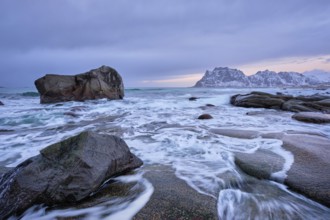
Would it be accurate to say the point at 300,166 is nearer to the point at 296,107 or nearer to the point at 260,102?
the point at 296,107

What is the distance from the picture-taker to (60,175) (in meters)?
2.33

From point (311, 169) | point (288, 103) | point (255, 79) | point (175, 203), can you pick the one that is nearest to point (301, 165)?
point (311, 169)

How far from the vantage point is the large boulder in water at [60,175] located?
2.16 m

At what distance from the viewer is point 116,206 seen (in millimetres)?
2225

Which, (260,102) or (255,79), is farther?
(255,79)

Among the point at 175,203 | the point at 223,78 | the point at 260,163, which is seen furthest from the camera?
the point at 223,78

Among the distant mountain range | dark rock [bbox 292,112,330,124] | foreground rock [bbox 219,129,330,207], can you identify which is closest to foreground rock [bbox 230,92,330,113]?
dark rock [bbox 292,112,330,124]

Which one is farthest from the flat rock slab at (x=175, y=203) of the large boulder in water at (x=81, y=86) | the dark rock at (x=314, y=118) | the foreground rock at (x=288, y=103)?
the large boulder in water at (x=81, y=86)

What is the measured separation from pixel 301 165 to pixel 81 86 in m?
17.7

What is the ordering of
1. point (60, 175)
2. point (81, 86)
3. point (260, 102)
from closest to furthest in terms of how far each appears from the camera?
point (60, 175) → point (260, 102) → point (81, 86)

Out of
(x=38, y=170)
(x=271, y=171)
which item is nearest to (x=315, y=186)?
(x=271, y=171)

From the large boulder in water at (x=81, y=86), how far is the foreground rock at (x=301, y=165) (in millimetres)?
16360

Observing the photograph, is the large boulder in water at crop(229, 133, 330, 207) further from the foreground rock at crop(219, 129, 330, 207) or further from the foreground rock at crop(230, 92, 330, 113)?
the foreground rock at crop(230, 92, 330, 113)

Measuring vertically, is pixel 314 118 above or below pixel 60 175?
below
